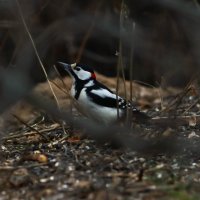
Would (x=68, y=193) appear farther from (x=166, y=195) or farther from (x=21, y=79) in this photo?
(x=21, y=79)

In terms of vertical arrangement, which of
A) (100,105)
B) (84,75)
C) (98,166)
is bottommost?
(98,166)

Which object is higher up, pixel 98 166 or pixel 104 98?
pixel 104 98

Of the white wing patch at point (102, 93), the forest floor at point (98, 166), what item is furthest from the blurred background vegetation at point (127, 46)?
the forest floor at point (98, 166)

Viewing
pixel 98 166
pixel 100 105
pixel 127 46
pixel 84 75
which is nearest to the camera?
pixel 98 166

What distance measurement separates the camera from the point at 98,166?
4676 millimetres

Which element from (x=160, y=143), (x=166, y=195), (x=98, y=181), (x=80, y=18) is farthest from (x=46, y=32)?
(x=160, y=143)

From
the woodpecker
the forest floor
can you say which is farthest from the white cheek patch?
the forest floor

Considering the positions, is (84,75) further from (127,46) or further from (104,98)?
(127,46)

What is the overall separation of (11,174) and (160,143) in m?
1.64

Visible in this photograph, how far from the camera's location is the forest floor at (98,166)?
3.96 meters

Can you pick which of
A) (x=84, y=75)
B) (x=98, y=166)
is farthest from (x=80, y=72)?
(x=98, y=166)

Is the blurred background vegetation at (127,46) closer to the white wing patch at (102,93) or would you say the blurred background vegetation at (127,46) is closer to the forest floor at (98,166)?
the white wing patch at (102,93)

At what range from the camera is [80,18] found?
781 centimetres

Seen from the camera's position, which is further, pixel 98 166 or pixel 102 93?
pixel 102 93
